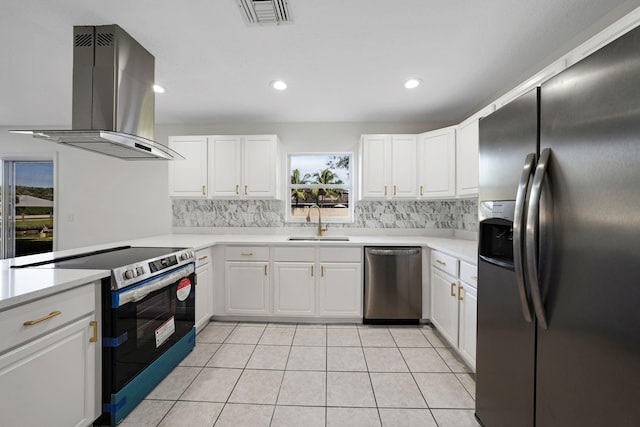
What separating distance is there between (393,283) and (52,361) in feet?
8.60

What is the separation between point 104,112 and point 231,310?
2160mm

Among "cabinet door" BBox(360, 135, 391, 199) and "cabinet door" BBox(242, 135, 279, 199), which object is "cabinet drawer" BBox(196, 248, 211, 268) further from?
"cabinet door" BBox(360, 135, 391, 199)

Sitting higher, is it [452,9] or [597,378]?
[452,9]

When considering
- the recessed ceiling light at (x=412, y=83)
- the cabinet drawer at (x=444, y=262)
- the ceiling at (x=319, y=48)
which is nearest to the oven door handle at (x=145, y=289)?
the ceiling at (x=319, y=48)

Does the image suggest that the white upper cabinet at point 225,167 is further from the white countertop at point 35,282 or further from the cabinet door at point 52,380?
the cabinet door at point 52,380

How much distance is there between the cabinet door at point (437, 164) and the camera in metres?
2.99

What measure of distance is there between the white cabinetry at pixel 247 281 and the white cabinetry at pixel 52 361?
5.03 feet

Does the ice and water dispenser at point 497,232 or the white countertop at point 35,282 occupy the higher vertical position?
the ice and water dispenser at point 497,232

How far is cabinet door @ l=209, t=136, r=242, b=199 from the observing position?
3.38 meters

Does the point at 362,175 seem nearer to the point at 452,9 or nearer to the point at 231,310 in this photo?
the point at 452,9

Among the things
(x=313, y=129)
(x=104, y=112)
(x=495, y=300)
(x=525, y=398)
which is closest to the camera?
(x=525, y=398)

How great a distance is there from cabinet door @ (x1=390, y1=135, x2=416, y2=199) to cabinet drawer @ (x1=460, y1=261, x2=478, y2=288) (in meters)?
1.28

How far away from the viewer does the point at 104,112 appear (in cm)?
185

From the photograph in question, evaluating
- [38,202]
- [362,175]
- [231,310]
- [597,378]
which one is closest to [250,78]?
[362,175]
